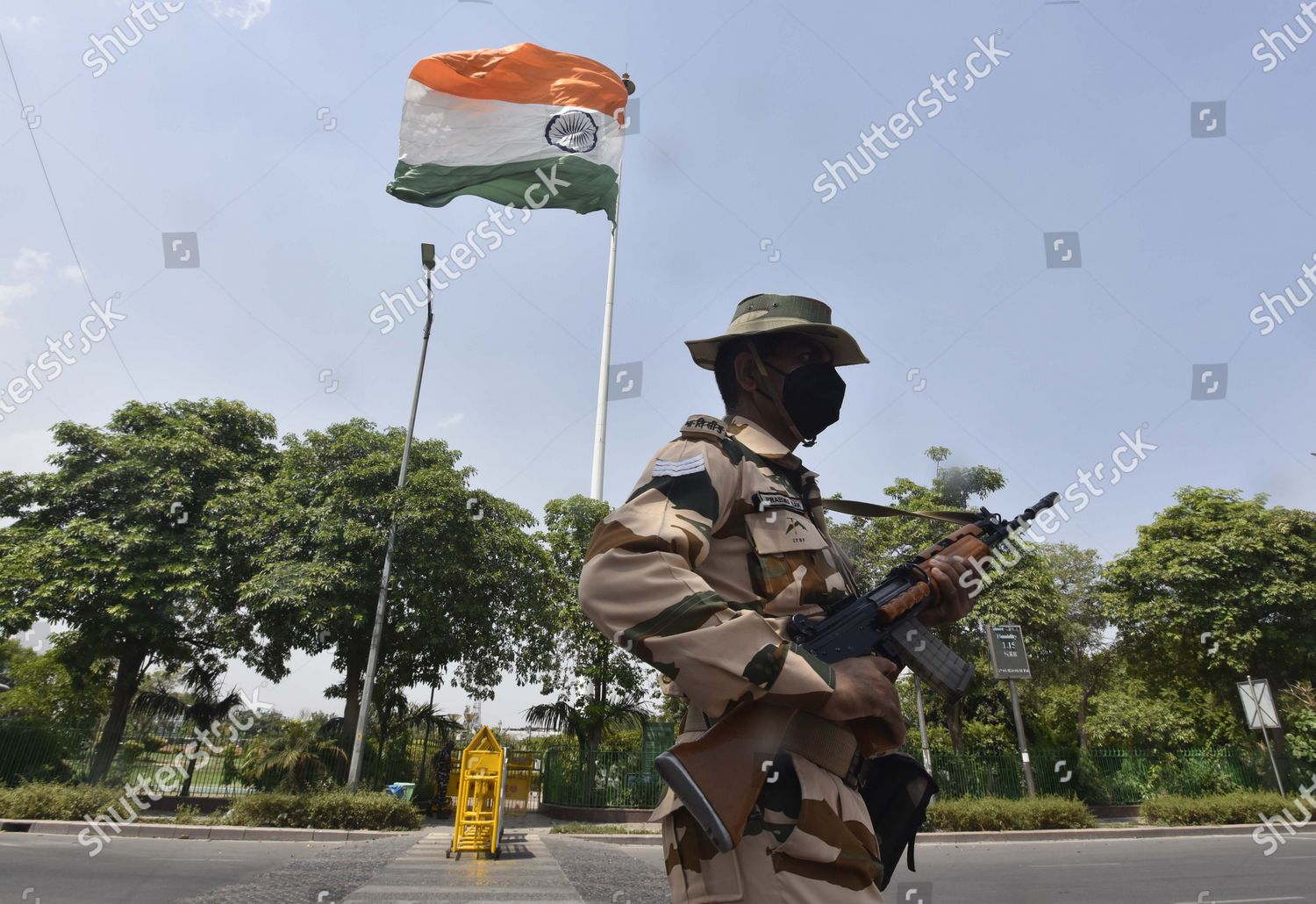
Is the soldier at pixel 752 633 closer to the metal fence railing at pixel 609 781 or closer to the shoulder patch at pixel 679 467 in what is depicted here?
the shoulder patch at pixel 679 467

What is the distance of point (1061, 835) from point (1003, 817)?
1069 millimetres

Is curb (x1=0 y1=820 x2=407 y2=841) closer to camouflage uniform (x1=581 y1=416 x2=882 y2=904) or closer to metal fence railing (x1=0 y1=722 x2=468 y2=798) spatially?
metal fence railing (x1=0 y1=722 x2=468 y2=798)

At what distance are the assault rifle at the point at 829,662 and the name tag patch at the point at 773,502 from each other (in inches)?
10.4

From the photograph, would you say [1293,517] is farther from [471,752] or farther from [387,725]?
[387,725]

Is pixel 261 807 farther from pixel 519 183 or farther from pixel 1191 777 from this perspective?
pixel 1191 777

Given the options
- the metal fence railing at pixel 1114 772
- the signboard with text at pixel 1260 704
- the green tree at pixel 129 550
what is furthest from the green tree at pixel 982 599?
the green tree at pixel 129 550

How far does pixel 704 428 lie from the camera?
6.01 ft

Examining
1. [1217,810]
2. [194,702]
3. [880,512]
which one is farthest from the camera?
[194,702]

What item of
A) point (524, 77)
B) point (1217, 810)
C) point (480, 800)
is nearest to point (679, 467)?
point (480, 800)

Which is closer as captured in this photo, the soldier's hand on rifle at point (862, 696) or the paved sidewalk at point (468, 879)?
the soldier's hand on rifle at point (862, 696)

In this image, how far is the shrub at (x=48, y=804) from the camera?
1178cm

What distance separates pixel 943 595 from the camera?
193 centimetres

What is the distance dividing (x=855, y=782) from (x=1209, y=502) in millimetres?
28560

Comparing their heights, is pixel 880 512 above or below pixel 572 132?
below
